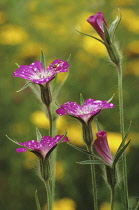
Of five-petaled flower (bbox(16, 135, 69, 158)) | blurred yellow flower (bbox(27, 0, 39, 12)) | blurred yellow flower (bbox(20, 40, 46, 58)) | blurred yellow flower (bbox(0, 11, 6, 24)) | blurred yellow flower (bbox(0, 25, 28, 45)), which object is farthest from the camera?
blurred yellow flower (bbox(27, 0, 39, 12))

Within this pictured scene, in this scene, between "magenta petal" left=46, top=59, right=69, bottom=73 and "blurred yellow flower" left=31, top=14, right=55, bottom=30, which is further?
"blurred yellow flower" left=31, top=14, right=55, bottom=30

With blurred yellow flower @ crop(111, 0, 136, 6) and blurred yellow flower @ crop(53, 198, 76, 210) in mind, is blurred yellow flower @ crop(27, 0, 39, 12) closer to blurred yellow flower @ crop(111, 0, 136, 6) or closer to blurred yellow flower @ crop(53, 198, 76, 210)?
blurred yellow flower @ crop(111, 0, 136, 6)

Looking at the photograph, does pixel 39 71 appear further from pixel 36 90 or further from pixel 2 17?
pixel 2 17

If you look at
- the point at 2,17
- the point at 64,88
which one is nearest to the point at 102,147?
the point at 64,88

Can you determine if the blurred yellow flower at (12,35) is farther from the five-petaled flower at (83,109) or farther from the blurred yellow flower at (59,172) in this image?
the five-petaled flower at (83,109)

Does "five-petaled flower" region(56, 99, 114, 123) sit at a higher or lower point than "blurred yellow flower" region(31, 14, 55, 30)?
lower

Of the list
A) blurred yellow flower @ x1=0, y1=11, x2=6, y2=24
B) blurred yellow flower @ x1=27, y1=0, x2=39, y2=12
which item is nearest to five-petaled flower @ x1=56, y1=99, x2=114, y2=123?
blurred yellow flower @ x1=0, y1=11, x2=6, y2=24

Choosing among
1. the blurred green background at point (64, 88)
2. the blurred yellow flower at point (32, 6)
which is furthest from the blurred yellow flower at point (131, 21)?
the blurred yellow flower at point (32, 6)
